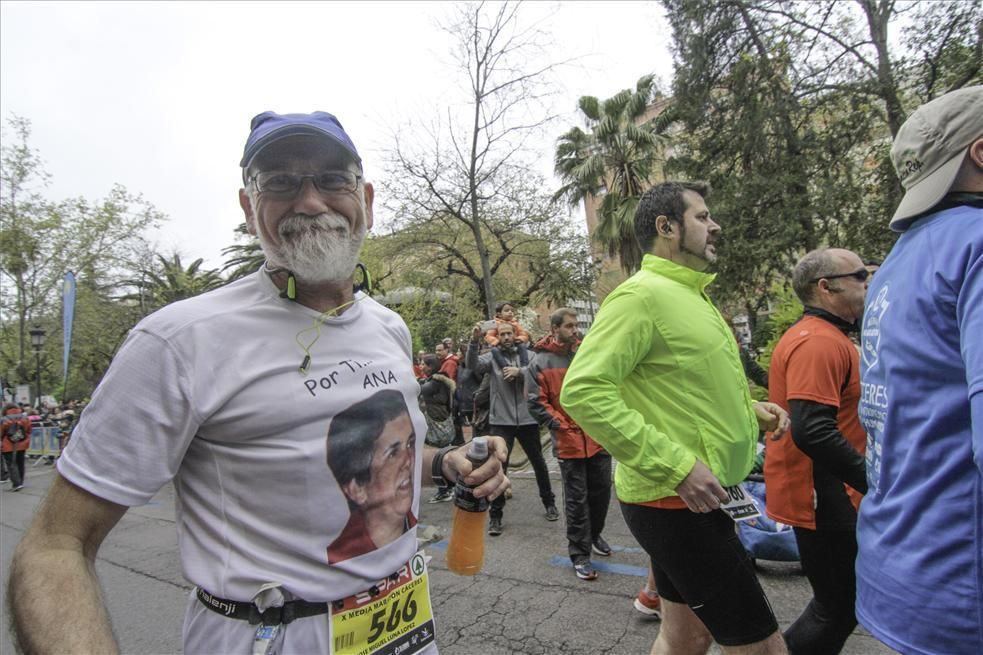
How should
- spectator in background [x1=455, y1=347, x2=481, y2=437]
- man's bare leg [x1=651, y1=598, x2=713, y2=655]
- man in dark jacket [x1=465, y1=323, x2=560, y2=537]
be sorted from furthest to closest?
spectator in background [x1=455, y1=347, x2=481, y2=437] < man in dark jacket [x1=465, y1=323, x2=560, y2=537] < man's bare leg [x1=651, y1=598, x2=713, y2=655]

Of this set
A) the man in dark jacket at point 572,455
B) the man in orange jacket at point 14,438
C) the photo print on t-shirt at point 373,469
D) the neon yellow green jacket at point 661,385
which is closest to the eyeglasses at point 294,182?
the photo print on t-shirt at point 373,469

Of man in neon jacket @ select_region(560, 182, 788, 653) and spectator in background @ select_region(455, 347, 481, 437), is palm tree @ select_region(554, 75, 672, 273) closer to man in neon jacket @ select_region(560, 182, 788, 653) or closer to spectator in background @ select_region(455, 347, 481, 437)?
spectator in background @ select_region(455, 347, 481, 437)

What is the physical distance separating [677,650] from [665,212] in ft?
5.58

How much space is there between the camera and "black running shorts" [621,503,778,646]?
1817 millimetres

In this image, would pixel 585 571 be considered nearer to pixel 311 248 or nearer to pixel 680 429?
pixel 680 429

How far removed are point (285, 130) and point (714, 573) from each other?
1838 mm

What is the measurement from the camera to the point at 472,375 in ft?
24.5

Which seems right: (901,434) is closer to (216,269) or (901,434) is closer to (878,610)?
(878,610)

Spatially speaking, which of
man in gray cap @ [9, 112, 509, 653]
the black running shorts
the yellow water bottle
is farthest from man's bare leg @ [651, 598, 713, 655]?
man in gray cap @ [9, 112, 509, 653]

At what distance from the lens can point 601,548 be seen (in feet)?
15.5

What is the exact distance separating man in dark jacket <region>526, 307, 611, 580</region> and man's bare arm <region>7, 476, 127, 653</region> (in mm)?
3066

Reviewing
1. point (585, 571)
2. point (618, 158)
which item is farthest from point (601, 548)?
point (618, 158)

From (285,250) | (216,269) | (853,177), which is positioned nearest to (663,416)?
(285,250)

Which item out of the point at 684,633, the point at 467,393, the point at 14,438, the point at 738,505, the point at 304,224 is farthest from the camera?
the point at 14,438
